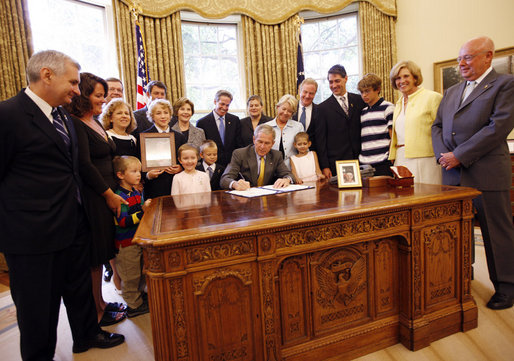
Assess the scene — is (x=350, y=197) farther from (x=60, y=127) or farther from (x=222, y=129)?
(x=222, y=129)

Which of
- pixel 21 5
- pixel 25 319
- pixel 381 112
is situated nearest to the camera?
pixel 25 319

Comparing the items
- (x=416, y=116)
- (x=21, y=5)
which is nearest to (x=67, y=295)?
(x=416, y=116)

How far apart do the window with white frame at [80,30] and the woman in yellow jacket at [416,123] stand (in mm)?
4514

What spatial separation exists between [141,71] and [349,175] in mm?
4160

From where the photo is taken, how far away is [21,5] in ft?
13.7

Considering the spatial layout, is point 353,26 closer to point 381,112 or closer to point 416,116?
point 381,112

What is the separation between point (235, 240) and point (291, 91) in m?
5.28

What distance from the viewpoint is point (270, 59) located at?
631 centimetres

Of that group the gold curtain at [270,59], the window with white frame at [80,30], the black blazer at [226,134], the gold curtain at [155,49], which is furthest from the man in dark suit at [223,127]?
the window with white frame at [80,30]

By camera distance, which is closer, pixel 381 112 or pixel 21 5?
pixel 381 112

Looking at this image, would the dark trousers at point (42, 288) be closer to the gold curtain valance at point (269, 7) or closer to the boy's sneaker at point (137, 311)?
the boy's sneaker at point (137, 311)

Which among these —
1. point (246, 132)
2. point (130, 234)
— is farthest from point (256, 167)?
point (130, 234)

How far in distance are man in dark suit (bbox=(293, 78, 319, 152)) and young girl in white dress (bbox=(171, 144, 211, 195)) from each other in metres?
1.42

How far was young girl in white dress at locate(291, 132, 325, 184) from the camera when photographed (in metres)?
3.38
